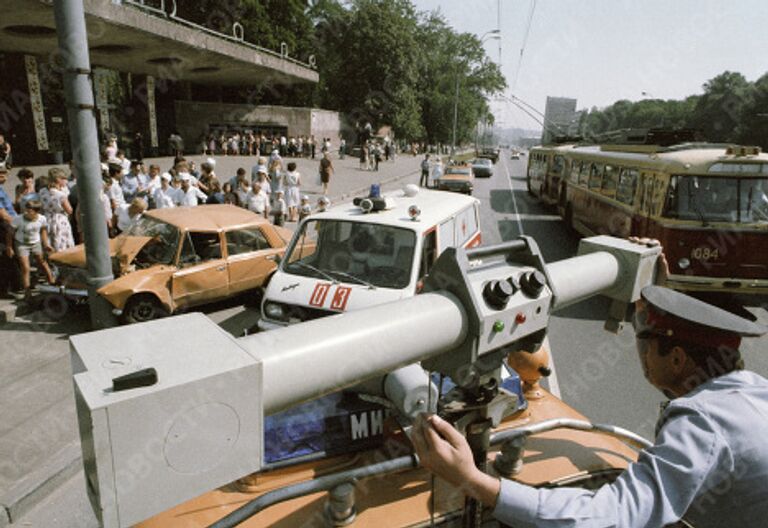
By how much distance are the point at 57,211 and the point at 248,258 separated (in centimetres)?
359

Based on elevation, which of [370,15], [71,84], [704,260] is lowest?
[704,260]

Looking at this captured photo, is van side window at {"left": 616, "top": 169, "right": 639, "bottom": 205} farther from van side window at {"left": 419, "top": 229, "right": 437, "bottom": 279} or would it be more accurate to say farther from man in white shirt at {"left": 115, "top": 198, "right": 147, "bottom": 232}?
man in white shirt at {"left": 115, "top": 198, "right": 147, "bottom": 232}

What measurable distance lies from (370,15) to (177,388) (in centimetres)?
5047

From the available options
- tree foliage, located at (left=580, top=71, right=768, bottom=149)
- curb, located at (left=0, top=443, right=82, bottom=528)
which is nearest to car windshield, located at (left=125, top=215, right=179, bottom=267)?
curb, located at (left=0, top=443, right=82, bottom=528)

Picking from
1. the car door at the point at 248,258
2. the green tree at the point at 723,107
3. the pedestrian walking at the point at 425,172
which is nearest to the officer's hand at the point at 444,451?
the car door at the point at 248,258

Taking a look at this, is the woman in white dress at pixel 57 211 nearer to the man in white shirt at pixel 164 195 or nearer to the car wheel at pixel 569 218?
the man in white shirt at pixel 164 195

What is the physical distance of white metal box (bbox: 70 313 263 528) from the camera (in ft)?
2.71

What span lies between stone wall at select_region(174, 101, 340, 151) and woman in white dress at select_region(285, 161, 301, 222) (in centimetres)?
1967

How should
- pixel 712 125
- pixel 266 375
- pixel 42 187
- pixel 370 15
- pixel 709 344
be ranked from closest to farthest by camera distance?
1. pixel 266 375
2. pixel 709 344
3. pixel 42 187
4. pixel 370 15
5. pixel 712 125

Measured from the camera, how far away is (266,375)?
3.24 feet

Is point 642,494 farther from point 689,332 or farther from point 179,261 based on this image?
point 179,261

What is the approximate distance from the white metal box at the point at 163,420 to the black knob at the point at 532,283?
85cm

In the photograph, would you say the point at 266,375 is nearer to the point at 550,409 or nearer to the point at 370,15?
the point at 550,409

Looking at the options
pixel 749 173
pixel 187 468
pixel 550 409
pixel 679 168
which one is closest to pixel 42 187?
pixel 550 409
